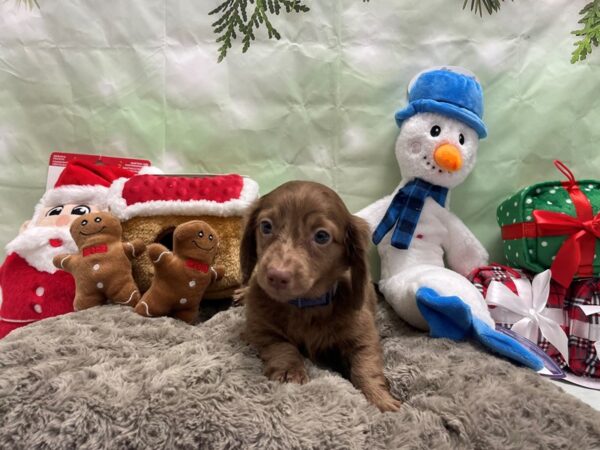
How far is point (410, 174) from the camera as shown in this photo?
1.97 m

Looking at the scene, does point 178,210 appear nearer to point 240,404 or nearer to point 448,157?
point 240,404

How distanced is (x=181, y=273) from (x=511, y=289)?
1.33 metres

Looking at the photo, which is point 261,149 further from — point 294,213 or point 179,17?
point 294,213

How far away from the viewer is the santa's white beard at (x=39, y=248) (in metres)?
1.78

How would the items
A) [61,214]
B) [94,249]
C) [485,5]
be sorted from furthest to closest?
[485,5], [61,214], [94,249]

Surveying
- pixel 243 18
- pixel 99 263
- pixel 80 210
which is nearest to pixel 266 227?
pixel 99 263

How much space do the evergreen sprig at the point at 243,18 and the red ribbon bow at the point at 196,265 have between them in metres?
1.03

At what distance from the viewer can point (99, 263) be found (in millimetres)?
1655

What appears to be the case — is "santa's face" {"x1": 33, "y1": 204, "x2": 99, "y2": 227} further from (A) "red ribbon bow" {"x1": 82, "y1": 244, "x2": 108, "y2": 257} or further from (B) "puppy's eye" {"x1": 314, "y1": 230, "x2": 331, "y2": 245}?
(B) "puppy's eye" {"x1": 314, "y1": 230, "x2": 331, "y2": 245}

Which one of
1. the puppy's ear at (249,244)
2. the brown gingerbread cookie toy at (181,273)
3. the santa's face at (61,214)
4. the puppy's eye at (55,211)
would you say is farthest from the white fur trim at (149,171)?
the puppy's ear at (249,244)

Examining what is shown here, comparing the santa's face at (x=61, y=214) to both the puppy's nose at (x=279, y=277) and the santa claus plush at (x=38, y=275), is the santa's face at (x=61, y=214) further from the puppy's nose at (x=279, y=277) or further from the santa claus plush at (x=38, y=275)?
the puppy's nose at (x=279, y=277)

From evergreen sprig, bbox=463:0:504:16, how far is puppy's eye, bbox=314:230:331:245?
4.90ft

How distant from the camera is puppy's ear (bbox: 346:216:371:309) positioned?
144 centimetres

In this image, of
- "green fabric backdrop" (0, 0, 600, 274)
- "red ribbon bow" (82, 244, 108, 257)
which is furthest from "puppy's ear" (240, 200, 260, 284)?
"green fabric backdrop" (0, 0, 600, 274)
